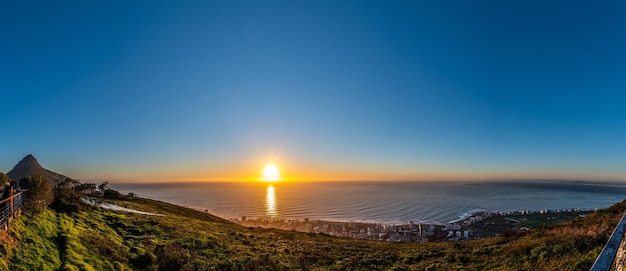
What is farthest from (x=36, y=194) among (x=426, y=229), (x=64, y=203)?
(x=426, y=229)

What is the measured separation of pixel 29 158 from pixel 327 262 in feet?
582

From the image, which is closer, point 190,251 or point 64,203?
point 190,251

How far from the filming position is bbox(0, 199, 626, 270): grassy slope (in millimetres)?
12375

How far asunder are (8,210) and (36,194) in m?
5.73

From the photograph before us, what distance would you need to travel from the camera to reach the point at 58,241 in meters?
14.1

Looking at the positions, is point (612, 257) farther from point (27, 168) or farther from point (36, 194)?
point (27, 168)

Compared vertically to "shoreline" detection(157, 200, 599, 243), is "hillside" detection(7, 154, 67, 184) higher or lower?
higher

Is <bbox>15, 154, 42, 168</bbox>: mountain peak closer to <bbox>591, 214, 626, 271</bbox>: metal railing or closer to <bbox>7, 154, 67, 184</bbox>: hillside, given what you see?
<bbox>7, 154, 67, 184</bbox>: hillside

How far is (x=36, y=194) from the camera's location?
17.3m

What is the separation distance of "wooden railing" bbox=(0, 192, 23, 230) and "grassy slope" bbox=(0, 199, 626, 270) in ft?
1.42

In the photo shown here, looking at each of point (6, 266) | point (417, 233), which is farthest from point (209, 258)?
point (417, 233)

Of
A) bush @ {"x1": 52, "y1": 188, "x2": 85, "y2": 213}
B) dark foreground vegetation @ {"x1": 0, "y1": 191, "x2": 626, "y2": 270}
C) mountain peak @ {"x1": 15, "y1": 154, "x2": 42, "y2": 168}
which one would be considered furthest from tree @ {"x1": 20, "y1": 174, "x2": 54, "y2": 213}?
mountain peak @ {"x1": 15, "y1": 154, "x2": 42, "y2": 168}

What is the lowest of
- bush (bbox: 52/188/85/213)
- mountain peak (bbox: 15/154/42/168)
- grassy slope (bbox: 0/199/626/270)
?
grassy slope (bbox: 0/199/626/270)

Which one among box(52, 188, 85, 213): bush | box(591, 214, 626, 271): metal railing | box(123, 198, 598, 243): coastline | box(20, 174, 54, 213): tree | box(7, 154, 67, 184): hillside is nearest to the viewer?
box(591, 214, 626, 271): metal railing
